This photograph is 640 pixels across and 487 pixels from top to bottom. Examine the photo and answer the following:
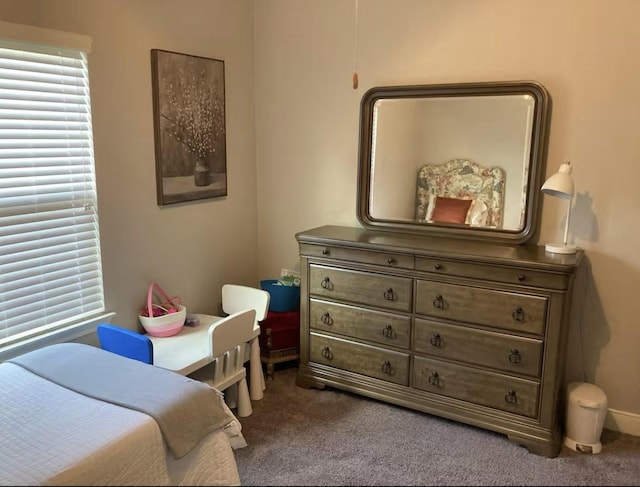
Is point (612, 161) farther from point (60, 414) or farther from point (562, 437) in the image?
point (60, 414)

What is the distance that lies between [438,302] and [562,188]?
2.58 ft

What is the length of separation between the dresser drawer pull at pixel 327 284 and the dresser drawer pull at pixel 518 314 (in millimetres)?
964

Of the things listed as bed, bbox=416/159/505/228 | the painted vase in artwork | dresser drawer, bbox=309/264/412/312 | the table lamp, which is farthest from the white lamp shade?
the painted vase in artwork

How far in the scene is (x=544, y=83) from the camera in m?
2.70

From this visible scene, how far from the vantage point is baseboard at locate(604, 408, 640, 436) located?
2.71 meters

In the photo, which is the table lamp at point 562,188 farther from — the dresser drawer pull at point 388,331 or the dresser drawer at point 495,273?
the dresser drawer pull at point 388,331

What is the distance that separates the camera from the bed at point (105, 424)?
5.11ft

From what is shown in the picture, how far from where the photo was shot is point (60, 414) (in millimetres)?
1792

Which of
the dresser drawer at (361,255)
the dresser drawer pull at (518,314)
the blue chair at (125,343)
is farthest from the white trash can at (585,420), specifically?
the blue chair at (125,343)

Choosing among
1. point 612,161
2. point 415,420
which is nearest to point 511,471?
point 415,420

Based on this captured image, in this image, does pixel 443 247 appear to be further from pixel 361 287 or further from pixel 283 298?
pixel 283 298

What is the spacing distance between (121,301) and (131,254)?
0.25 meters

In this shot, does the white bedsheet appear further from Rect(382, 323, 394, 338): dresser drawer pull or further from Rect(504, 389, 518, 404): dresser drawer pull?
Rect(504, 389, 518, 404): dresser drawer pull

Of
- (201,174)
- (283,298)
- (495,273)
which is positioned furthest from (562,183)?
(201,174)
